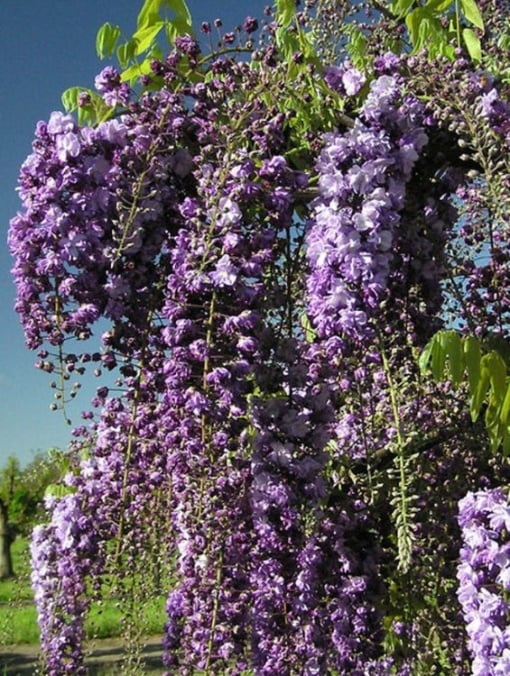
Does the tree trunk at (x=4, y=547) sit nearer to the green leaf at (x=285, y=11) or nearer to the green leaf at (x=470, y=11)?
the green leaf at (x=285, y=11)

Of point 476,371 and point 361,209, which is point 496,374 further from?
point 361,209

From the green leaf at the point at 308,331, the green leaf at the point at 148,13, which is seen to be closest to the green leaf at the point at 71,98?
the green leaf at the point at 148,13

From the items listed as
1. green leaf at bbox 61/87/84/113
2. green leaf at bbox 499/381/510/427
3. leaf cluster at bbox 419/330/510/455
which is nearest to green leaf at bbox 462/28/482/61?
leaf cluster at bbox 419/330/510/455

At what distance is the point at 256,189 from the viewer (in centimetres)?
191

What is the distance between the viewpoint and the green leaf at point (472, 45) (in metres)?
2.09

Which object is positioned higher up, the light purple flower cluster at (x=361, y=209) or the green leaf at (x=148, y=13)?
the green leaf at (x=148, y=13)

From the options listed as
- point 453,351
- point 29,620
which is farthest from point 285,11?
point 29,620

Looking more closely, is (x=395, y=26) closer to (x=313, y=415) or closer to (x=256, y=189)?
(x=256, y=189)

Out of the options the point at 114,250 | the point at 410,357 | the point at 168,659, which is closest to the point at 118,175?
the point at 114,250

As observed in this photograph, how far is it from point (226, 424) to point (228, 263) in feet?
1.10

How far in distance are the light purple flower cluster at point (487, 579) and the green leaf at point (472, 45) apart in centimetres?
102

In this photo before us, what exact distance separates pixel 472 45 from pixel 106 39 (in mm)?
893

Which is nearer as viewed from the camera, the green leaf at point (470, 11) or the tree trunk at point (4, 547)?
the green leaf at point (470, 11)

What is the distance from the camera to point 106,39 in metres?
2.18
